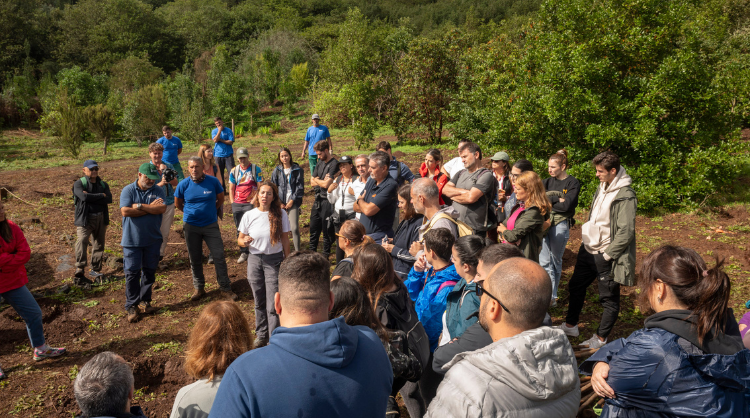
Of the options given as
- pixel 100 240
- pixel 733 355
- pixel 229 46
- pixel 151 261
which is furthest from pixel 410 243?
pixel 229 46

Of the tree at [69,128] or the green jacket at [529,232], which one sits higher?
the tree at [69,128]

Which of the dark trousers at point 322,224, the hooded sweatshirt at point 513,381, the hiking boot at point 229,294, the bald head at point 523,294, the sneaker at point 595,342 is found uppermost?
the bald head at point 523,294

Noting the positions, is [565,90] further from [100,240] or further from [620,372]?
[100,240]

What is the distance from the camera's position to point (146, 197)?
18.3 feet

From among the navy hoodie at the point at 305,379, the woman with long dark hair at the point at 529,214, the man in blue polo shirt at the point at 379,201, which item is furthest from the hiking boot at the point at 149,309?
the navy hoodie at the point at 305,379

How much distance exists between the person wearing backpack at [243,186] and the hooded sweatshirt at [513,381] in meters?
5.95

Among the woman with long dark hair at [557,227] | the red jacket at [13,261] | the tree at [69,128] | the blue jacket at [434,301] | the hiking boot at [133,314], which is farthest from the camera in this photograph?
the tree at [69,128]

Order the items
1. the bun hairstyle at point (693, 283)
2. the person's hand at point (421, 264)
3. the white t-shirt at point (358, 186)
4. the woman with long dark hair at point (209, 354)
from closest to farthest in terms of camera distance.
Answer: the bun hairstyle at point (693, 283) < the woman with long dark hair at point (209, 354) < the person's hand at point (421, 264) < the white t-shirt at point (358, 186)

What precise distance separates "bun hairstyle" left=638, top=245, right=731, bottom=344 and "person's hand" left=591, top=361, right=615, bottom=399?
17.6 inches

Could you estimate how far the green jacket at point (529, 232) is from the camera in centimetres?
462

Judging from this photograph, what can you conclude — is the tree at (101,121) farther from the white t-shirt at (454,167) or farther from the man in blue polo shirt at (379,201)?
the man in blue polo shirt at (379,201)

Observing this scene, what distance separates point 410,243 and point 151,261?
345cm

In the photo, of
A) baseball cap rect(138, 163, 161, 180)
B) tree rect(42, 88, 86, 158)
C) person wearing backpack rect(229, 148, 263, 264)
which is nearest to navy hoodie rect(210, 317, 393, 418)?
baseball cap rect(138, 163, 161, 180)

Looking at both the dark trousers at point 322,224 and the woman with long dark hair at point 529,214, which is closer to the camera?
the woman with long dark hair at point 529,214
